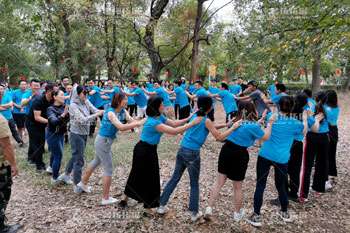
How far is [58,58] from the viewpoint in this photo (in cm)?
1895

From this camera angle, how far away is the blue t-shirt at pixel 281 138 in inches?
136

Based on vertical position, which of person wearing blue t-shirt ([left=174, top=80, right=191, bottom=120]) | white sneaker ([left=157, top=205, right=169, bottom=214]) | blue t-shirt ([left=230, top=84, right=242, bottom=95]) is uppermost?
blue t-shirt ([left=230, top=84, right=242, bottom=95])

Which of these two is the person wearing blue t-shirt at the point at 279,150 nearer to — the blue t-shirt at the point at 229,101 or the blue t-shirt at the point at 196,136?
the blue t-shirt at the point at 196,136

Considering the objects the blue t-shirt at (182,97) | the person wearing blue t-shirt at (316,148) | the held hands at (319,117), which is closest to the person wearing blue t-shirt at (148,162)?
the held hands at (319,117)

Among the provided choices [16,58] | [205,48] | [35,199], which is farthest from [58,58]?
[35,199]

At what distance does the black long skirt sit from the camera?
343cm

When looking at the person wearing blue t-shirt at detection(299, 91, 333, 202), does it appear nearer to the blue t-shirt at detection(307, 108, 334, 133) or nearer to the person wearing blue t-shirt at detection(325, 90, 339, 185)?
the blue t-shirt at detection(307, 108, 334, 133)

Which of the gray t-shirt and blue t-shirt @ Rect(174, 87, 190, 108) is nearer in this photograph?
the gray t-shirt

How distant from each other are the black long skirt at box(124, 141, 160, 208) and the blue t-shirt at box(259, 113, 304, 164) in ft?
5.46

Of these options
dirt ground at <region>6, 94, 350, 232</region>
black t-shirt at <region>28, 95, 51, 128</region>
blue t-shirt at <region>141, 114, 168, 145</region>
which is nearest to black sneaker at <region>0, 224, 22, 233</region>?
dirt ground at <region>6, 94, 350, 232</region>

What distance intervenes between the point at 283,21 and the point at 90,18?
7813 millimetres

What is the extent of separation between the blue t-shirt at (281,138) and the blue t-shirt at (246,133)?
39 centimetres

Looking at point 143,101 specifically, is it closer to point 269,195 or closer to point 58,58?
point 269,195

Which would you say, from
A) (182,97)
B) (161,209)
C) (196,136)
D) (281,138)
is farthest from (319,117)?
(182,97)
